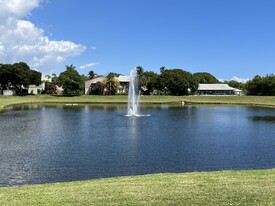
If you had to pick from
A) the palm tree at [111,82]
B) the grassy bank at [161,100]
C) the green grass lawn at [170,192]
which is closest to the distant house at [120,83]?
the palm tree at [111,82]

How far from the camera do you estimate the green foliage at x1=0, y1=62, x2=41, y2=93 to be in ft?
434

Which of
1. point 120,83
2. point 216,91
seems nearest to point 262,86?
point 216,91

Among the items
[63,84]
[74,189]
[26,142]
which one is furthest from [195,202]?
[63,84]

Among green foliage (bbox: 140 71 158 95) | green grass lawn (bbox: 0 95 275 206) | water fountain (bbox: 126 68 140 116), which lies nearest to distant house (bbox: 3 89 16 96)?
green foliage (bbox: 140 71 158 95)

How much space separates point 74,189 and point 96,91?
134m

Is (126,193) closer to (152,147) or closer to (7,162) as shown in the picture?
(7,162)

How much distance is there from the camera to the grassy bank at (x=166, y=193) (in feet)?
33.9

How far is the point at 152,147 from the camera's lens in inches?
1134

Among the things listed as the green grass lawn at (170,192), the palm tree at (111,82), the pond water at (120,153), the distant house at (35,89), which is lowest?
the pond water at (120,153)

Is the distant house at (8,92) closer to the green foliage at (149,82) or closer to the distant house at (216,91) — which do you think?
the green foliage at (149,82)

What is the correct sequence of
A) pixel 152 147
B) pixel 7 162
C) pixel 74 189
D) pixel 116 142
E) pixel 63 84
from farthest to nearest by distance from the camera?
pixel 63 84
pixel 116 142
pixel 152 147
pixel 7 162
pixel 74 189

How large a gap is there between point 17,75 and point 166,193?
5047 inches

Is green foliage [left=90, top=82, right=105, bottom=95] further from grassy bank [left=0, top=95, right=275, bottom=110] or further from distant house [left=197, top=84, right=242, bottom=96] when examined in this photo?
distant house [left=197, top=84, right=242, bottom=96]

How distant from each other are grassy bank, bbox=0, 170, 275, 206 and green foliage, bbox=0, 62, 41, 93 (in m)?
126
